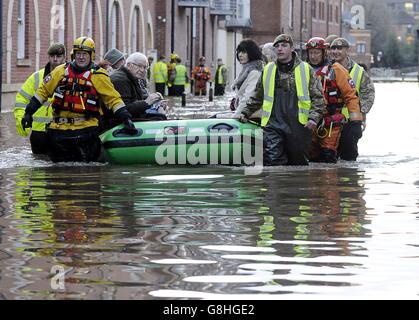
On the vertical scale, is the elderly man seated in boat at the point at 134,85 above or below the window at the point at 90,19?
below

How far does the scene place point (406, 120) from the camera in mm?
31875

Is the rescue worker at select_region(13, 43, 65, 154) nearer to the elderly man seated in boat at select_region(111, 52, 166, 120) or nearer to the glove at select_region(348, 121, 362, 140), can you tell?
the elderly man seated in boat at select_region(111, 52, 166, 120)

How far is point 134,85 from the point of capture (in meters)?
16.7

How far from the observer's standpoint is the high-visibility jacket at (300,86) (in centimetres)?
1576

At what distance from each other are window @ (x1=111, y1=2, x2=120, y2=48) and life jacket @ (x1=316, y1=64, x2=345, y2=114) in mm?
29204

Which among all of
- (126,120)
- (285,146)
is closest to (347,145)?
(285,146)

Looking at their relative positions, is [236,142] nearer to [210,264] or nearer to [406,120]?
[210,264]

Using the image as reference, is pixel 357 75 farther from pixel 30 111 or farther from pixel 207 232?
pixel 207 232

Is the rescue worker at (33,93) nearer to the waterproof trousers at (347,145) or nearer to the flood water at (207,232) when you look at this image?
the flood water at (207,232)

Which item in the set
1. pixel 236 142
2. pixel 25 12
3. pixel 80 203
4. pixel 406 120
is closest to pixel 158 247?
pixel 80 203

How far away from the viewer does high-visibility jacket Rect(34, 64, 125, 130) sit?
51.3 feet

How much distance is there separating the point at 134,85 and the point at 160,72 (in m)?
32.7

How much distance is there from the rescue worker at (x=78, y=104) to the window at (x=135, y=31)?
3333cm

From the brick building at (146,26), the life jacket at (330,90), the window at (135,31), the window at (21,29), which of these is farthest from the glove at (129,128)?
the window at (135,31)
